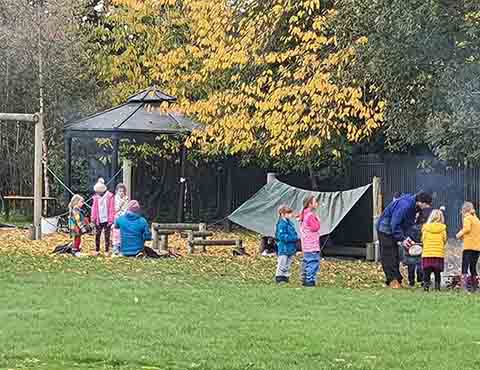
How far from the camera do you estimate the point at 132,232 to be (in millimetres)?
21234

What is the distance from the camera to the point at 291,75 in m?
25.4

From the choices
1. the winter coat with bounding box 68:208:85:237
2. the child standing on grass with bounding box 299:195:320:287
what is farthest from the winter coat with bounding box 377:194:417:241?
the winter coat with bounding box 68:208:85:237

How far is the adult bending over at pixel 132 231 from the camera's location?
20875 millimetres

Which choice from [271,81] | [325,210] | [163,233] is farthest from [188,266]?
[271,81]

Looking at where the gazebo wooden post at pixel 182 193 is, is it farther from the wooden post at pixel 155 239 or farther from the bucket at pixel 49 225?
the wooden post at pixel 155 239

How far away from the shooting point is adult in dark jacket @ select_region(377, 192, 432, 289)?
17453mm

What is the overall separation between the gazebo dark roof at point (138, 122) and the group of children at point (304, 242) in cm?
1275

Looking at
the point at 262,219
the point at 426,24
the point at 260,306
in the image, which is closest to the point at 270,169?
the point at 262,219

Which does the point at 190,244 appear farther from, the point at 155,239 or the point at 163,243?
the point at 155,239

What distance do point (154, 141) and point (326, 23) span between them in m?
10.8

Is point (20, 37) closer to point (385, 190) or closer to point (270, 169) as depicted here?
point (270, 169)

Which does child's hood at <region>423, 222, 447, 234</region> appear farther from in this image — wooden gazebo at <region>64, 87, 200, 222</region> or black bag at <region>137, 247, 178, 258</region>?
wooden gazebo at <region>64, 87, 200, 222</region>

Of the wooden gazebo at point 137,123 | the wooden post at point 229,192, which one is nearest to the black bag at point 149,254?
the wooden gazebo at point 137,123

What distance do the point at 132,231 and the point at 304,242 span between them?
4929mm
